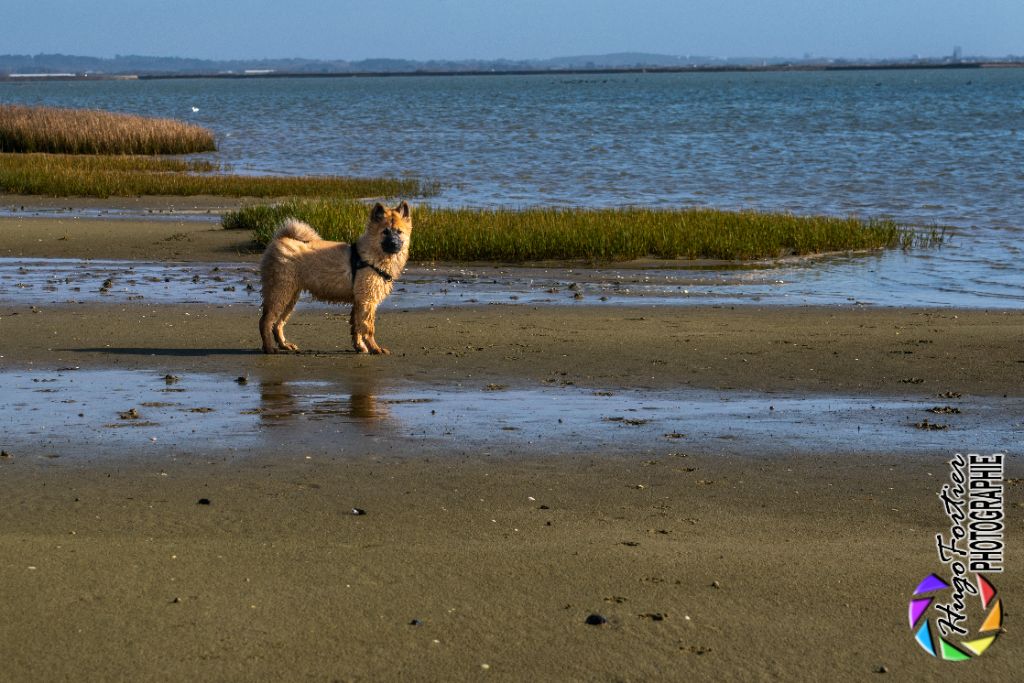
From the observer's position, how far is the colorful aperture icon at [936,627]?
508 cm

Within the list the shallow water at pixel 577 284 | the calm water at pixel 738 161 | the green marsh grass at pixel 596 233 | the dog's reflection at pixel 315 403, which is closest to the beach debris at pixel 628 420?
the dog's reflection at pixel 315 403

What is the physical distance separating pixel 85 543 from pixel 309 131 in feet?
208

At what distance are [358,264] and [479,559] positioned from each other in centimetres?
586

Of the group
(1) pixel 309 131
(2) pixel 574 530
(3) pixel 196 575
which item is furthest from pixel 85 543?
(1) pixel 309 131

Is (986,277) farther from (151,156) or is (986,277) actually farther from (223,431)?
(151,156)

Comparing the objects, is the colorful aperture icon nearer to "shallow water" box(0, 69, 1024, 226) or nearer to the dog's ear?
the dog's ear

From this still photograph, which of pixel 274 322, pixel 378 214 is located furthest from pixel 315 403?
pixel 378 214

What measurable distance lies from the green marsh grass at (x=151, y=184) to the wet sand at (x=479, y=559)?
1946cm

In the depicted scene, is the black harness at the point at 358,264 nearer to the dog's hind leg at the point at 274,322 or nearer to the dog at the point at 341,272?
the dog at the point at 341,272

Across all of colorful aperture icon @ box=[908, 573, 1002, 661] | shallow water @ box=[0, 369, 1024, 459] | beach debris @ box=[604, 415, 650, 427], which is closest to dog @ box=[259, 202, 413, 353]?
shallow water @ box=[0, 369, 1024, 459]

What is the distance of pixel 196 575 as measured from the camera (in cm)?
577

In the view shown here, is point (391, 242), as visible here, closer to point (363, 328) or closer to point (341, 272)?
point (341, 272)

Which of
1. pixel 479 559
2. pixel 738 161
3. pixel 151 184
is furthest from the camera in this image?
pixel 738 161

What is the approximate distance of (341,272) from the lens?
Result: 456 inches
